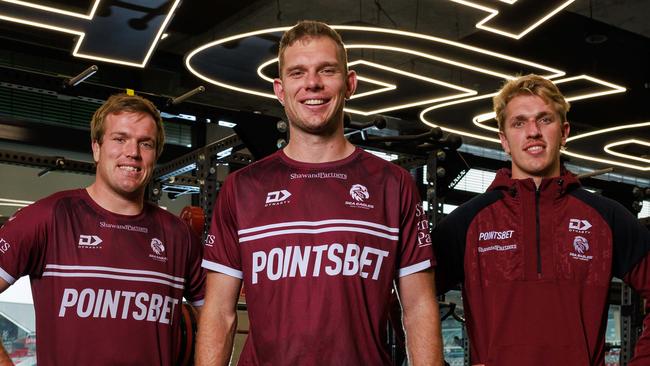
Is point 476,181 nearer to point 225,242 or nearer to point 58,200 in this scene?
point 58,200

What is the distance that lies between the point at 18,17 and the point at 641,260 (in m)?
4.97

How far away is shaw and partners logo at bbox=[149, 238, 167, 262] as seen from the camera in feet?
8.46

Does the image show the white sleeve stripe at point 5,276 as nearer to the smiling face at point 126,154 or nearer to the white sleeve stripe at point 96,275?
the white sleeve stripe at point 96,275

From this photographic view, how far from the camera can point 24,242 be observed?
2.45 m

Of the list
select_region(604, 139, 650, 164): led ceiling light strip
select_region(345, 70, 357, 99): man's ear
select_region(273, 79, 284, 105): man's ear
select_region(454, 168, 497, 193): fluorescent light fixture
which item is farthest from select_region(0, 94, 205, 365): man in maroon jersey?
select_region(454, 168, 497, 193): fluorescent light fixture

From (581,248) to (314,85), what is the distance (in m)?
0.95

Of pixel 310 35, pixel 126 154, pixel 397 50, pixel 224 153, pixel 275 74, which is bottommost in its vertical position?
pixel 126 154

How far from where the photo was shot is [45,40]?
855 centimetres

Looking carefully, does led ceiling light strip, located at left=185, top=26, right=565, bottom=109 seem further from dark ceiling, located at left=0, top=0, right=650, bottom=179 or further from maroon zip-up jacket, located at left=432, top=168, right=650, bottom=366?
maroon zip-up jacket, located at left=432, top=168, right=650, bottom=366

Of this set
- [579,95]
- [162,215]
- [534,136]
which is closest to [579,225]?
[534,136]

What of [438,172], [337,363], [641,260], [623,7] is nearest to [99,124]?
[337,363]

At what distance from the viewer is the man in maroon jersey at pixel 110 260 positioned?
95.6 inches

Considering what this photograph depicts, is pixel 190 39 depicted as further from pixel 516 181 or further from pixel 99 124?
pixel 516 181

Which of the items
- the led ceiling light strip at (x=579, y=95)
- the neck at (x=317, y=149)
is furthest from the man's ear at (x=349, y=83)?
the led ceiling light strip at (x=579, y=95)
